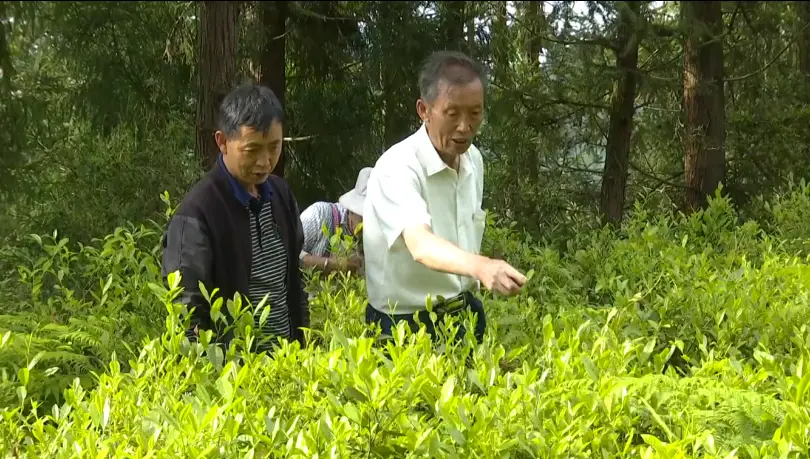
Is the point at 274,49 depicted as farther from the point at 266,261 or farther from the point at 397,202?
the point at 397,202

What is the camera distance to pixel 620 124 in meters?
9.70

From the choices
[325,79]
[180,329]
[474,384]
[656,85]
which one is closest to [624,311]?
[474,384]

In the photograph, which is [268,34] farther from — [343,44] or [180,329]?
[180,329]

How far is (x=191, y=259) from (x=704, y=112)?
289 inches

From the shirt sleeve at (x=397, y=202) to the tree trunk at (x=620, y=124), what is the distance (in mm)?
6229

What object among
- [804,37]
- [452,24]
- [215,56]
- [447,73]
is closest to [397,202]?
[447,73]

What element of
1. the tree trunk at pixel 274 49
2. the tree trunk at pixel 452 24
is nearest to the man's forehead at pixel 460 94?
the tree trunk at pixel 274 49

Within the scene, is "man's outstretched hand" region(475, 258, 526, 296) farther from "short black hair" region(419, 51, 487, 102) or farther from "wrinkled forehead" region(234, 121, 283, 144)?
"wrinkled forehead" region(234, 121, 283, 144)

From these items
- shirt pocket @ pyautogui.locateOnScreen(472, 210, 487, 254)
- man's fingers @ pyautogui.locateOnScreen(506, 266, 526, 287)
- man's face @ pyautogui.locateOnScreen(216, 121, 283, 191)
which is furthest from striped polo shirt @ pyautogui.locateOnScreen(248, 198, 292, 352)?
man's fingers @ pyautogui.locateOnScreen(506, 266, 526, 287)

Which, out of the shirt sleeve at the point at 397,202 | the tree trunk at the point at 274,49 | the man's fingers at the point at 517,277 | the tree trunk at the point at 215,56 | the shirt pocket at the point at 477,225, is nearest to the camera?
the man's fingers at the point at 517,277

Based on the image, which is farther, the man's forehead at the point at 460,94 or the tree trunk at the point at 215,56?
the tree trunk at the point at 215,56

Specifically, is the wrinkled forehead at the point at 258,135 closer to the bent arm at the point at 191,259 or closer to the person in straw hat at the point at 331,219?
the bent arm at the point at 191,259

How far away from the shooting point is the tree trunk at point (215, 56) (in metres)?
6.04

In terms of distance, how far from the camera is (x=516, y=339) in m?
3.34
